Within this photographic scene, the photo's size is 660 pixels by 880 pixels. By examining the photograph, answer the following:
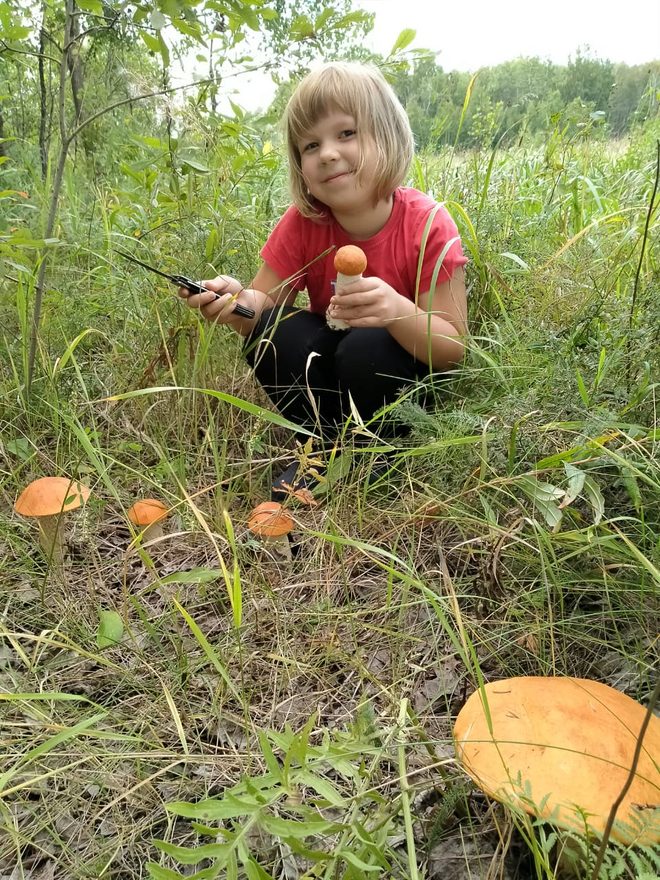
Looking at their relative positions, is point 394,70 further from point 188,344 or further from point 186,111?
point 188,344

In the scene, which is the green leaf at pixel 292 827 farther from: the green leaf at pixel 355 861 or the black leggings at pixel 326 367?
the black leggings at pixel 326 367

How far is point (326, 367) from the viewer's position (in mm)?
1927

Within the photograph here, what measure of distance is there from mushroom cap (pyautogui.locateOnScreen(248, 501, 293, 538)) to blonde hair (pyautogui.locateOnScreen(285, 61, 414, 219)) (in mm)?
997

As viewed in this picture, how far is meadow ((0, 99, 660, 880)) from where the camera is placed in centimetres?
89

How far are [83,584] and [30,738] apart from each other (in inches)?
17.2

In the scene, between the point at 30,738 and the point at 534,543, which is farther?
the point at 534,543

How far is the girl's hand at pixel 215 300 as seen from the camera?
5.26 feet

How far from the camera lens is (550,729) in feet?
2.73

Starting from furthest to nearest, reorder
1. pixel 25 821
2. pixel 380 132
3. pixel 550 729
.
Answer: pixel 380 132 → pixel 25 821 → pixel 550 729

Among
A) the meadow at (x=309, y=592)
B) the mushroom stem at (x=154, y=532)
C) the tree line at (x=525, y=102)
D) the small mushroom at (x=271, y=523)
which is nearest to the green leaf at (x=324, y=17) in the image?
the tree line at (x=525, y=102)

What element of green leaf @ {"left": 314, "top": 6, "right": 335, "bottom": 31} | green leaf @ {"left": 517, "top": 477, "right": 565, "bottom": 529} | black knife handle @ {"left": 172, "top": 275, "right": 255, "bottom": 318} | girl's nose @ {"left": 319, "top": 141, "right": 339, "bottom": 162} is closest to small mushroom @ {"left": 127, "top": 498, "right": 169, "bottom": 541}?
black knife handle @ {"left": 172, "top": 275, "right": 255, "bottom": 318}

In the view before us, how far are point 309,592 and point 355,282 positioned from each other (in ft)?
2.58

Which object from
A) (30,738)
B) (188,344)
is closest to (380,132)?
(188,344)

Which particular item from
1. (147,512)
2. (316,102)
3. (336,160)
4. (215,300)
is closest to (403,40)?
(316,102)
